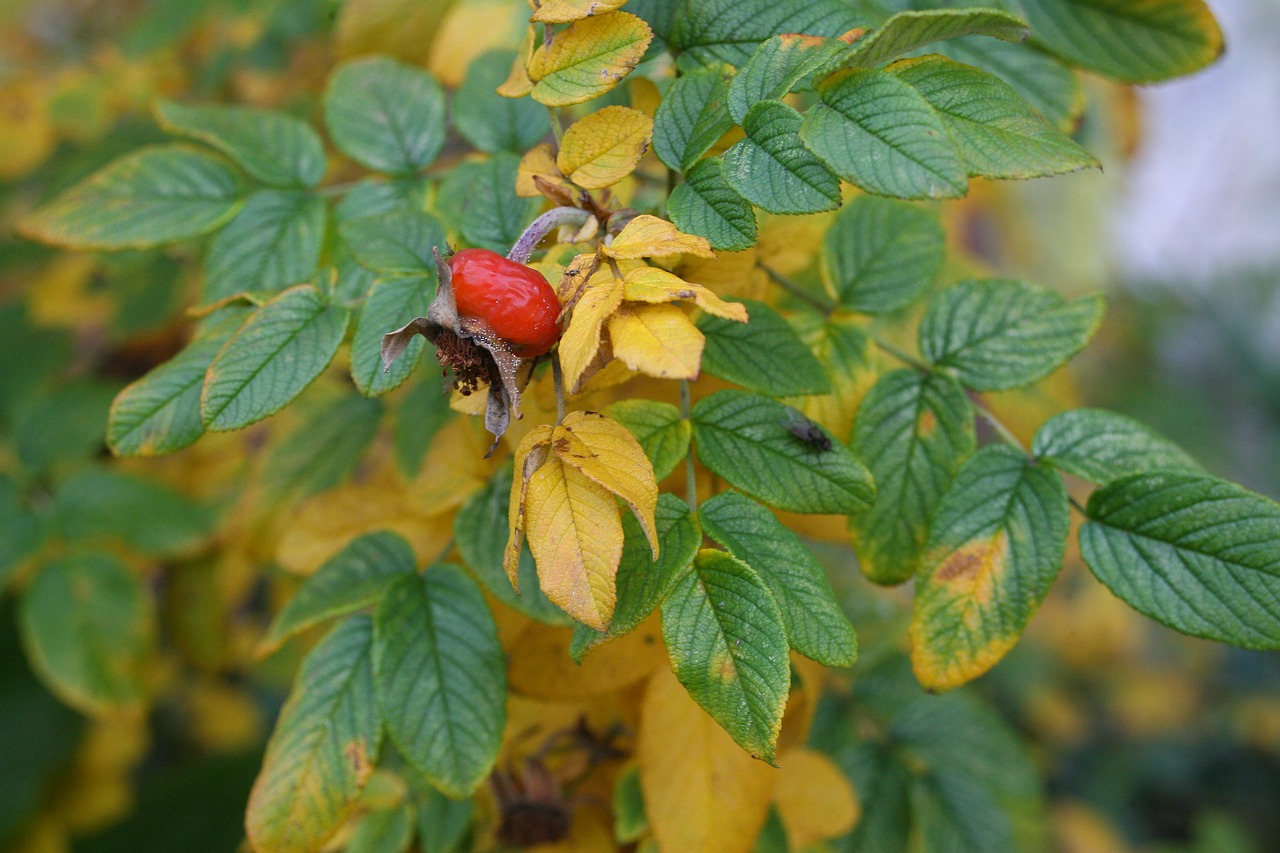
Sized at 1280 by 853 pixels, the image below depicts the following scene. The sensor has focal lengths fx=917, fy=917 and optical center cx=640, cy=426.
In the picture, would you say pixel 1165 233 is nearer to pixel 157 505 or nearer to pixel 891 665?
pixel 891 665

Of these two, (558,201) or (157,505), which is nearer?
(558,201)

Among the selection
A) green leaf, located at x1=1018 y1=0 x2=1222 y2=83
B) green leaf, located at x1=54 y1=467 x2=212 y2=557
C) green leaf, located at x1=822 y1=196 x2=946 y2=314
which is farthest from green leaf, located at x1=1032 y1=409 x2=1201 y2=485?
green leaf, located at x1=54 y1=467 x2=212 y2=557

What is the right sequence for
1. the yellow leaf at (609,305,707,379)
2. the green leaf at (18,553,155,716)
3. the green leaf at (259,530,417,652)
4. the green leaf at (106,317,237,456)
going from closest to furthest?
the yellow leaf at (609,305,707,379)
the green leaf at (106,317,237,456)
the green leaf at (259,530,417,652)
the green leaf at (18,553,155,716)

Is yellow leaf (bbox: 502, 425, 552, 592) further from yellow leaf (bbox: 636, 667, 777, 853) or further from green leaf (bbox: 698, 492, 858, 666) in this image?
yellow leaf (bbox: 636, 667, 777, 853)

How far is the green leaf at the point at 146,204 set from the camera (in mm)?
928

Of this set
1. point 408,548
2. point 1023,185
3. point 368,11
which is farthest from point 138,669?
point 1023,185

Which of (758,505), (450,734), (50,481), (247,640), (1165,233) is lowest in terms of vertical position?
(1165,233)

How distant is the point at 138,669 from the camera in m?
1.33

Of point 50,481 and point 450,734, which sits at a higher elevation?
point 450,734

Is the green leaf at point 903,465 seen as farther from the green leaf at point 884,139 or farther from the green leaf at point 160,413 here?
the green leaf at point 160,413

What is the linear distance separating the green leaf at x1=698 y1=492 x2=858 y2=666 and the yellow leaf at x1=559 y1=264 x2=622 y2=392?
178mm

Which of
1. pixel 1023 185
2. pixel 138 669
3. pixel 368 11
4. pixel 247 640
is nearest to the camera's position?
pixel 368 11

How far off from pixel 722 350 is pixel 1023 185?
2.75m

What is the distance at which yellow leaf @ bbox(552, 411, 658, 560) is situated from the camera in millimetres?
597
